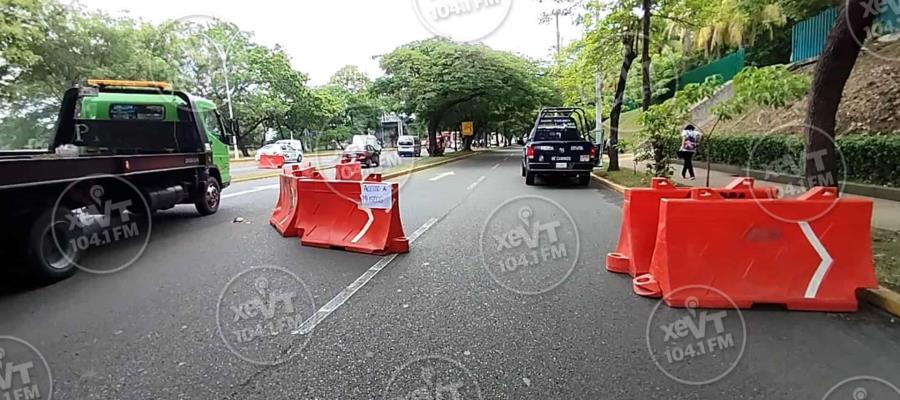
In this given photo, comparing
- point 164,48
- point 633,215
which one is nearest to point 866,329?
point 633,215

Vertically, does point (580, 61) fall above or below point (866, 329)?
above

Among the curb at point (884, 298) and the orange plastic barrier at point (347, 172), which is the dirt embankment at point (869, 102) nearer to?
the curb at point (884, 298)

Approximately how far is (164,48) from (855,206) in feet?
108

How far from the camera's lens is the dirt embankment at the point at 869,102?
479 inches

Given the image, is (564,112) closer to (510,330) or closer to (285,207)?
(285,207)

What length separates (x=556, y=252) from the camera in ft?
21.2

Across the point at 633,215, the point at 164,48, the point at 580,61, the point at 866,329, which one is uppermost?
the point at 164,48

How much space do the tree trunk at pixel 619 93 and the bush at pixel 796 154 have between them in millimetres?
2907

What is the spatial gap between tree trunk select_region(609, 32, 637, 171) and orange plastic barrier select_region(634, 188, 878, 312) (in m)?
10.6

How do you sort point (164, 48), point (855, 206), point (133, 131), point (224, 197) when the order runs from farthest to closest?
point (164, 48) < point (224, 197) < point (133, 131) < point (855, 206)

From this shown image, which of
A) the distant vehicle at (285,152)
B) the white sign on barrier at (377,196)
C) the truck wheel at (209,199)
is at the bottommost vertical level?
the truck wheel at (209,199)

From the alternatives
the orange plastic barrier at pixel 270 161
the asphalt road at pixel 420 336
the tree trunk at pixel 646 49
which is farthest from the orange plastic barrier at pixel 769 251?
the orange plastic barrier at pixel 270 161
